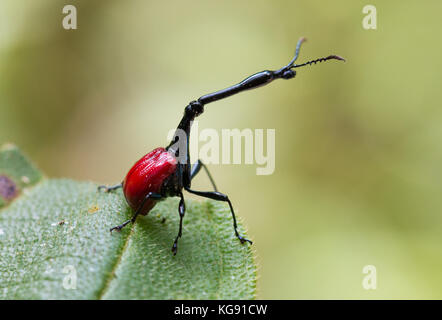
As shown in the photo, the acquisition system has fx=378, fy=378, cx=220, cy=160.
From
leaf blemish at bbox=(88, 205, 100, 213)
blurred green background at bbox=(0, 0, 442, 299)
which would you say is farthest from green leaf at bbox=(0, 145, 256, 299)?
blurred green background at bbox=(0, 0, 442, 299)

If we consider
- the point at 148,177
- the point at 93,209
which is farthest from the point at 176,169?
the point at 93,209

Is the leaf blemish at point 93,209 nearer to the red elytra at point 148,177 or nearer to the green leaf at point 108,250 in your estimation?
the green leaf at point 108,250

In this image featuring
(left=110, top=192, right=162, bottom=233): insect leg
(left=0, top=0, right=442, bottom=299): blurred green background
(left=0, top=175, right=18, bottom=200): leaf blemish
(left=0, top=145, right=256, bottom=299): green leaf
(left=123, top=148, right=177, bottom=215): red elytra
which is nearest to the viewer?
(left=0, top=145, right=256, bottom=299): green leaf

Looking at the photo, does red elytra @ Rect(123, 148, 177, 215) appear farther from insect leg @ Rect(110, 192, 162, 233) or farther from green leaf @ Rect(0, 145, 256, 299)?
green leaf @ Rect(0, 145, 256, 299)

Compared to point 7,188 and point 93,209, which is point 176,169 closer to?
point 93,209

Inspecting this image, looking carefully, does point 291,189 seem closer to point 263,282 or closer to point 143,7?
point 263,282

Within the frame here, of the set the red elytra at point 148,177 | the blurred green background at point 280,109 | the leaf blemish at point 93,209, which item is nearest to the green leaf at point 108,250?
the leaf blemish at point 93,209

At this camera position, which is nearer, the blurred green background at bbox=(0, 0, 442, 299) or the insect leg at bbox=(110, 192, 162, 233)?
the insect leg at bbox=(110, 192, 162, 233)

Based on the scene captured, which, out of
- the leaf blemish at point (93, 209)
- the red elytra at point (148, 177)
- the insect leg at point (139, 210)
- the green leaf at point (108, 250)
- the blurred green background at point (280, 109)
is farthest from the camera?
the blurred green background at point (280, 109)
